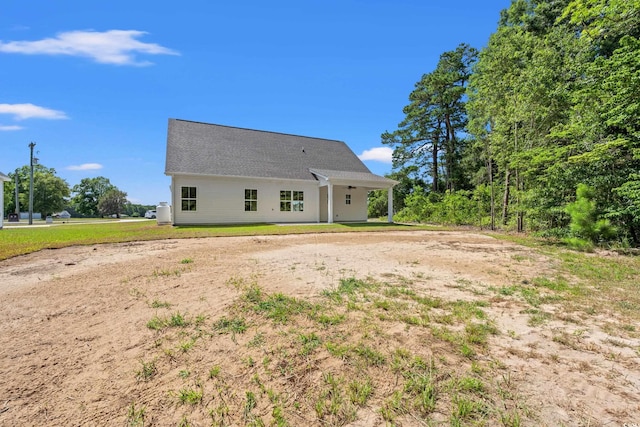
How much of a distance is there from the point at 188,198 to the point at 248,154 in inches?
193

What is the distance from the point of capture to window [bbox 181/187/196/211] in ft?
50.9

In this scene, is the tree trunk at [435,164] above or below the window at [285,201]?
above

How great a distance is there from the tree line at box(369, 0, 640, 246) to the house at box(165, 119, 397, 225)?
246 inches

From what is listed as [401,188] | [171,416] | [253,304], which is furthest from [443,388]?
[401,188]

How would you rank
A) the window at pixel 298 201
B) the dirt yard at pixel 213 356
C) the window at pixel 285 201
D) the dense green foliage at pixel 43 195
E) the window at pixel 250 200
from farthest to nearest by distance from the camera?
the dense green foliage at pixel 43 195 → the window at pixel 298 201 → the window at pixel 285 201 → the window at pixel 250 200 → the dirt yard at pixel 213 356

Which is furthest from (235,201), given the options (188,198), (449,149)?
Answer: (449,149)

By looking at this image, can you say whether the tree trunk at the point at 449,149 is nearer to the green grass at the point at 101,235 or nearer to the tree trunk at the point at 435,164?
the tree trunk at the point at 435,164

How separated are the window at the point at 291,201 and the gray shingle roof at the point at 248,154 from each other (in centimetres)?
110

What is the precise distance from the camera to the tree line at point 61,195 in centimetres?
4222

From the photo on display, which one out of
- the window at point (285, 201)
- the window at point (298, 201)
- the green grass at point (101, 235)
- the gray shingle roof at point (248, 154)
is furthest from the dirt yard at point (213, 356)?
the window at point (298, 201)

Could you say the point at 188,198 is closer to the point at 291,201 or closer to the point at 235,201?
the point at 235,201

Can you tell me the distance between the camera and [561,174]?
9.19 metres

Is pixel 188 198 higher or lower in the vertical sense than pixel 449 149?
lower

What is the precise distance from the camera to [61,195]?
4488 centimetres
